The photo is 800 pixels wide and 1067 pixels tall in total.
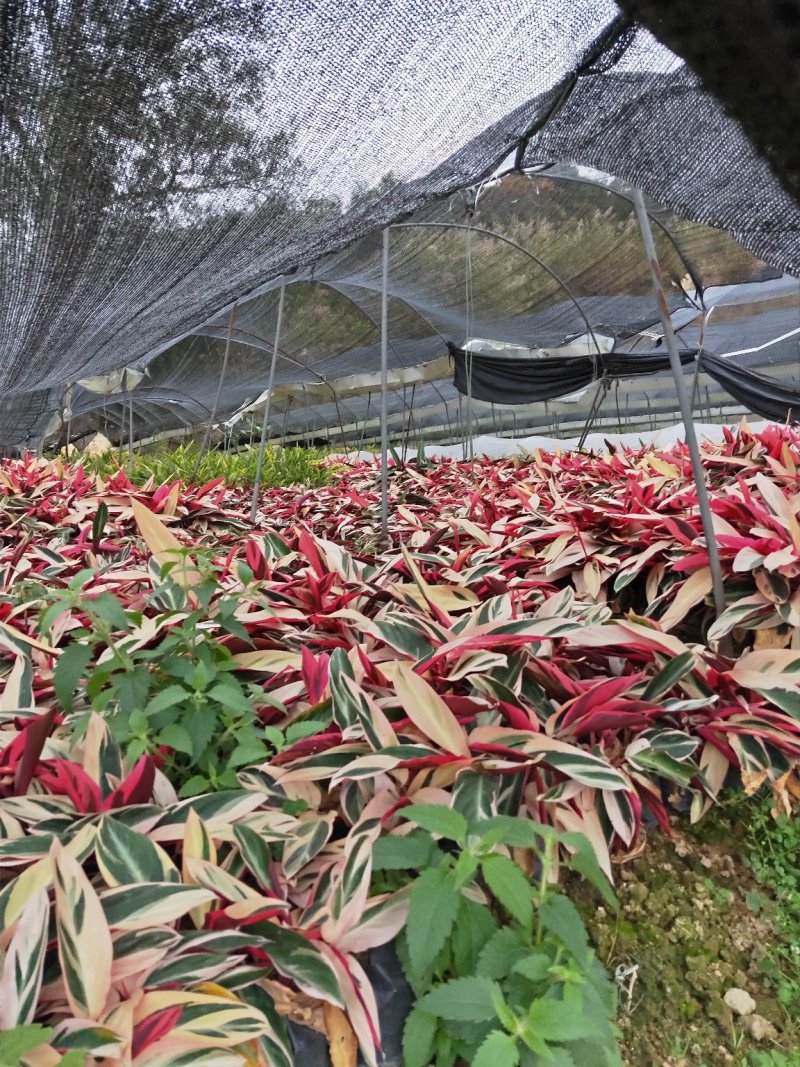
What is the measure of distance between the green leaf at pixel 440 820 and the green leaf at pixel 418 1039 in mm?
151

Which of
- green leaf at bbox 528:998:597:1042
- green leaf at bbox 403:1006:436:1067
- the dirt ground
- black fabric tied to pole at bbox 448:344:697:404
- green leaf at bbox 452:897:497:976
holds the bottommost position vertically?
the dirt ground

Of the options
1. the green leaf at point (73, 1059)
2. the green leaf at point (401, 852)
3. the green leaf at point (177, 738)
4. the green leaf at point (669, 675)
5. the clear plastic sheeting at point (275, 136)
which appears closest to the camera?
the green leaf at point (73, 1059)

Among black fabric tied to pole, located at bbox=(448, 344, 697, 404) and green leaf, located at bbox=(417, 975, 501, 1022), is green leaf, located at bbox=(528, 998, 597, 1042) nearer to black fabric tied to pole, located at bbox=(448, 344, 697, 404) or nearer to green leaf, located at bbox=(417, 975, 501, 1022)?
green leaf, located at bbox=(417, 975, 501, 1022)

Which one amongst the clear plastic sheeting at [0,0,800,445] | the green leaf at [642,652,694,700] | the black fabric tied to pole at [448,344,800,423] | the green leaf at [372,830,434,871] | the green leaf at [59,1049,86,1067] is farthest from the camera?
the black fabric tied to pole at [448,344,800,423]

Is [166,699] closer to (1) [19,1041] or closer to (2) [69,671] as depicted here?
(2) [69,671]

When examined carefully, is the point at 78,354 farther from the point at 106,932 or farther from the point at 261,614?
the point at 106,932

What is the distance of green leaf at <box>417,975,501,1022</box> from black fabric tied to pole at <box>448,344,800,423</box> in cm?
583

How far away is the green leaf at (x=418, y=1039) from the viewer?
0.59 meters

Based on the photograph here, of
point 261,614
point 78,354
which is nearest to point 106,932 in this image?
point 261,614

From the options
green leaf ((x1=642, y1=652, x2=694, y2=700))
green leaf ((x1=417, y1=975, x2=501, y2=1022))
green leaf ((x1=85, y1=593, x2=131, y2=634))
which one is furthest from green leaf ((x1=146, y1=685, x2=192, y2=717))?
green leaf ((x1=642, y1=652, x2=694, y2=700))

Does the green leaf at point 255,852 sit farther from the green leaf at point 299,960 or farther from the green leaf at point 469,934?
the green leaf at point 469,934

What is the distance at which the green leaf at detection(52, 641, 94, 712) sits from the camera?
2.85ft

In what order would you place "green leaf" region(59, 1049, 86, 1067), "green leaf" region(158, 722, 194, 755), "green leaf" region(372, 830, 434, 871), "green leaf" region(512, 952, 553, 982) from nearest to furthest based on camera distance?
"green leaf" region(59, 1049, 86, 1067) < "green leaf" region(512, 952, 553, 982) < "green leaf" region(372, 830, 434, 871) < "green leaf" region(158, 722, 194, 755)

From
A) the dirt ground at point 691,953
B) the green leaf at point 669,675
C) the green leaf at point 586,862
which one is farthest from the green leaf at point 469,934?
the green leaf at point 669,675
